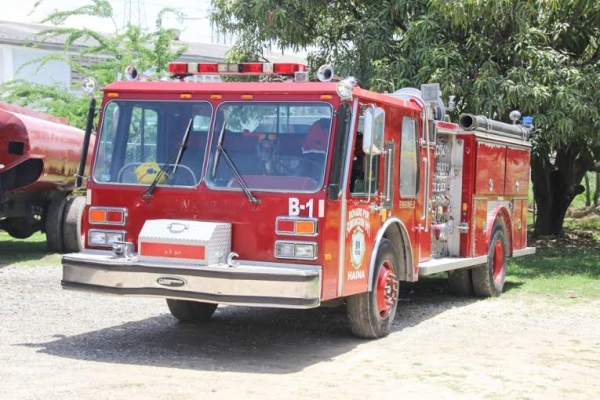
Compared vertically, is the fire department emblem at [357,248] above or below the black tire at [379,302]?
above

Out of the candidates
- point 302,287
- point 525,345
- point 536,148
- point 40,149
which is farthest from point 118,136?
point 536,148

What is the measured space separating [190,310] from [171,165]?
2.09 m

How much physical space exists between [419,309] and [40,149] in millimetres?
6709

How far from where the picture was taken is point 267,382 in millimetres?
7203

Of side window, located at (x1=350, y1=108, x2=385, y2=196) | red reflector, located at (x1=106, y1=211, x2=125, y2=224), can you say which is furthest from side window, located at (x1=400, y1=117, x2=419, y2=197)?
red reflector, located at (x1=106, y1=211, x2=125, y2=224)

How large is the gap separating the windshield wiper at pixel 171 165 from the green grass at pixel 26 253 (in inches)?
291

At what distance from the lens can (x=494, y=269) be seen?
41.3ft

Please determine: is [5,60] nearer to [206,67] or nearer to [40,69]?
[40,69]

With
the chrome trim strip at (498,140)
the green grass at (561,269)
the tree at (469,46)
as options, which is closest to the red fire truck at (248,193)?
the chrome trim strip at (498,140)

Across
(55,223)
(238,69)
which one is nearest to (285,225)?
(238,69)

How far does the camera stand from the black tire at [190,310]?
9.76 m

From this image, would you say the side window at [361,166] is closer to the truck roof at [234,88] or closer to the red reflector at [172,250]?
the truck roof at [234,88]

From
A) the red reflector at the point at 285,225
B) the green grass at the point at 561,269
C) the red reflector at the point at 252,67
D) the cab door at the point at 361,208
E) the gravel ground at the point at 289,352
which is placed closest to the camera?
the gravel ground at the point at 289,352

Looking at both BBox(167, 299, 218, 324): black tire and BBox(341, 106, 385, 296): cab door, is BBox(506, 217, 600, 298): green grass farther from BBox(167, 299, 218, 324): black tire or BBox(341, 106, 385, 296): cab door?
BBox(167, 299, 218, 324): black tire
